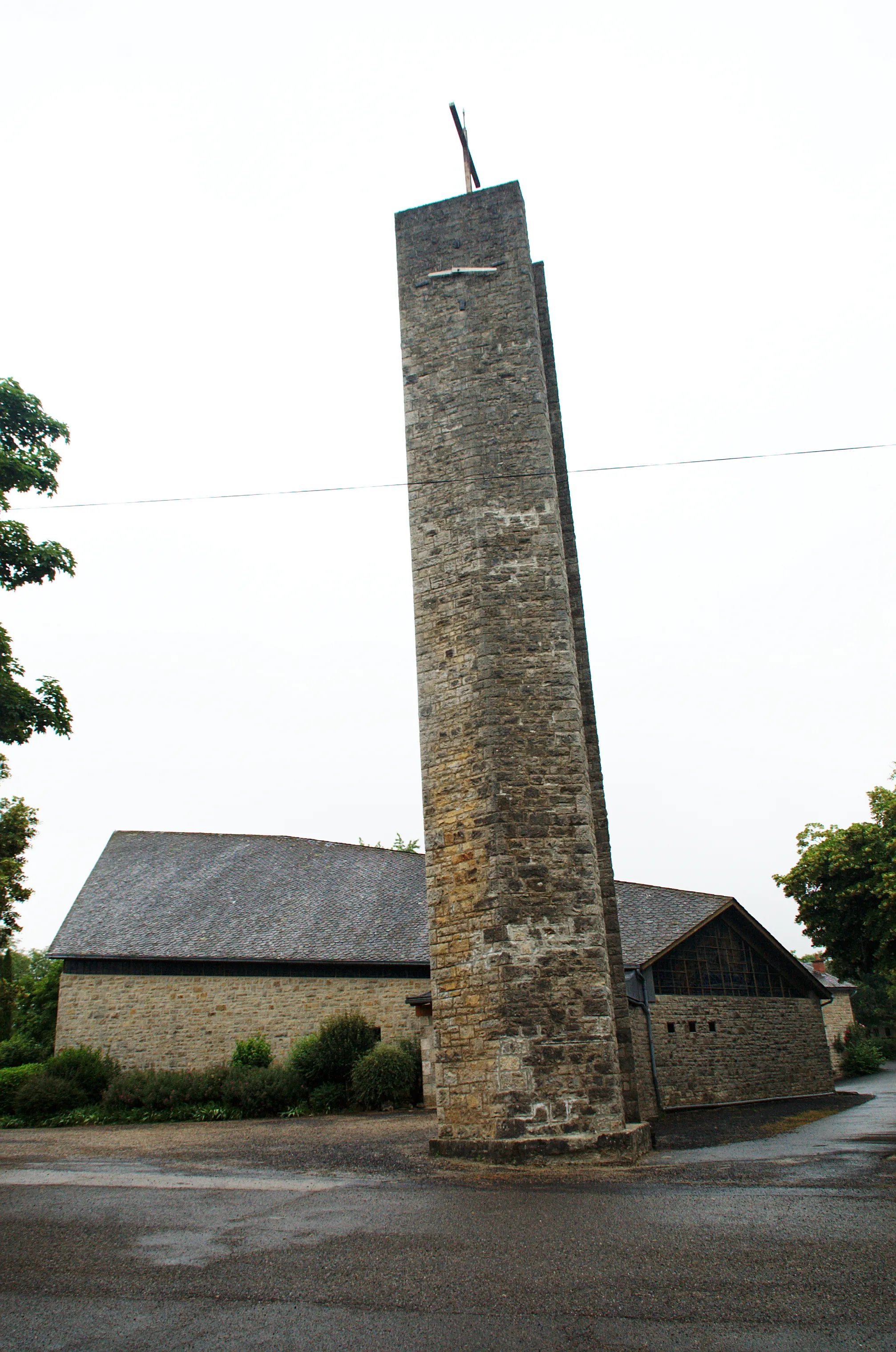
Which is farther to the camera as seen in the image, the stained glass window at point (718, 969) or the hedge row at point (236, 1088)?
the hedge row at point (236, 1088)

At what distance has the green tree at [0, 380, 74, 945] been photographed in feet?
37.2

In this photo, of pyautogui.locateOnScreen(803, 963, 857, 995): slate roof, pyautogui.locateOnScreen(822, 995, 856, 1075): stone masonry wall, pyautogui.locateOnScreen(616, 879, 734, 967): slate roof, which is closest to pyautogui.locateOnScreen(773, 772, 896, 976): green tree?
pyautogui.locateOnScreen(616, 879, 734, 967): slate roof

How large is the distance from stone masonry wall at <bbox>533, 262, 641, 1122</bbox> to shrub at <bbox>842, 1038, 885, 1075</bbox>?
85.8ft

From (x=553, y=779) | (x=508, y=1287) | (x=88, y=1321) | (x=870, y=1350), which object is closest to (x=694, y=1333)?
(x=870, y=1350)

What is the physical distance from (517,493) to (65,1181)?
886cm

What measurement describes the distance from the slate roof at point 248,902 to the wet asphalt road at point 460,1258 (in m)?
12.1

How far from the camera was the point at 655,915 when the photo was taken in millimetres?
18891

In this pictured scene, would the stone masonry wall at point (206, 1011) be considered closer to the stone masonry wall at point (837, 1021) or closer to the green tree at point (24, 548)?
the green tree at point (24, 548)

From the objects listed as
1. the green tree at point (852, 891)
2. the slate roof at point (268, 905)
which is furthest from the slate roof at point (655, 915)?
the green tree at point (852, 891)

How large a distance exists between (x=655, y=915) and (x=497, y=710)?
10675mm

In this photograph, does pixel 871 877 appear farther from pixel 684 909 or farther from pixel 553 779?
pixel 553 779

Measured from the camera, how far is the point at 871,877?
Result: 14617 mm

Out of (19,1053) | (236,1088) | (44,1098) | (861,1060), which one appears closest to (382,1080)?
(236,1088)

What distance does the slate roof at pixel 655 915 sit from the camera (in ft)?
55.3
